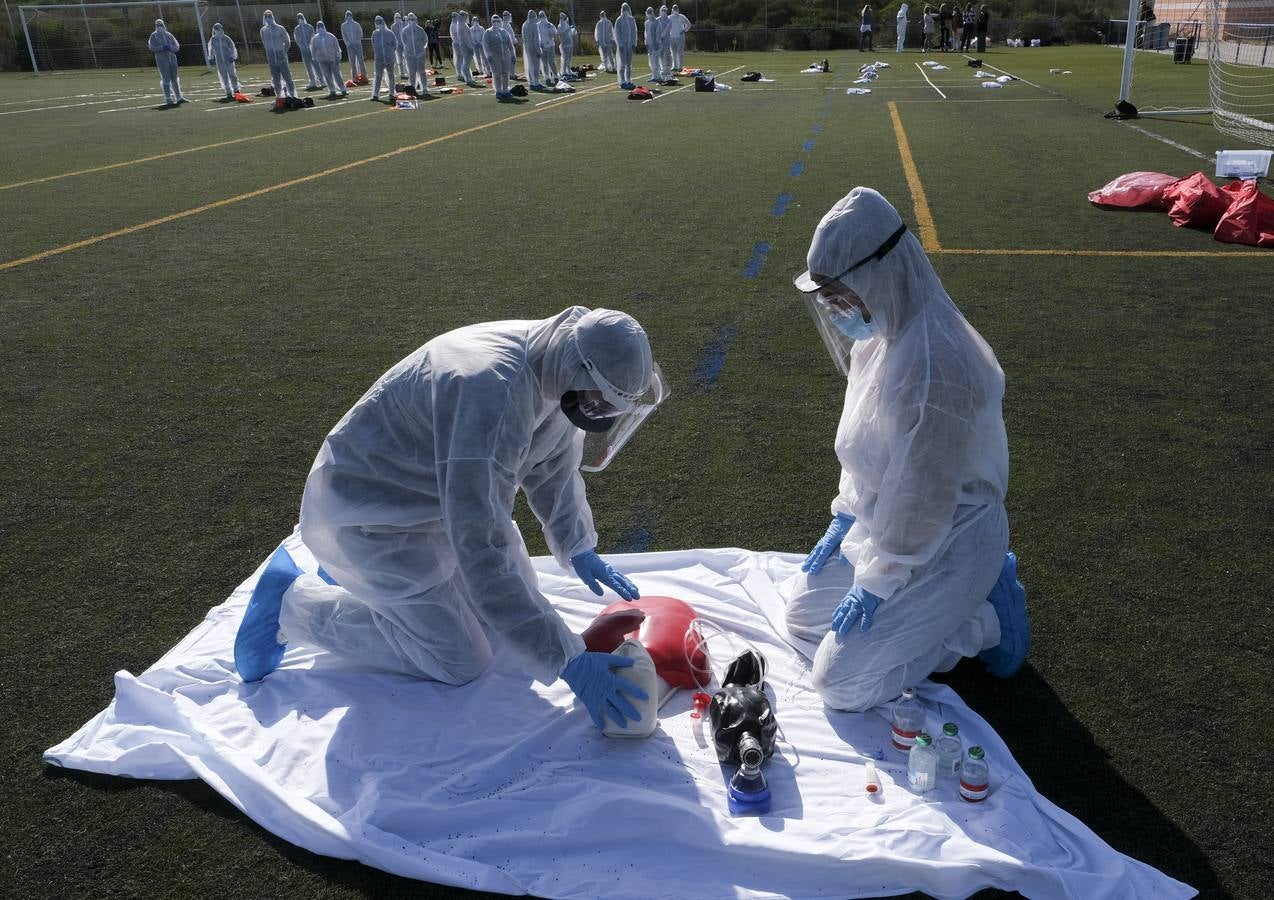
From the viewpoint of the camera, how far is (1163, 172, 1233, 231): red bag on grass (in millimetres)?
8578

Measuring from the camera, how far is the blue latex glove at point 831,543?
3.45m

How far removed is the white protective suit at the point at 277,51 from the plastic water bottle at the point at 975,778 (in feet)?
78.9

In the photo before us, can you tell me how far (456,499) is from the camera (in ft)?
8.88

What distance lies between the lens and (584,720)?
307 centimetres

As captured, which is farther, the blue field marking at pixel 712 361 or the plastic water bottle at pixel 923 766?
the blue field marking at pixel 712 361

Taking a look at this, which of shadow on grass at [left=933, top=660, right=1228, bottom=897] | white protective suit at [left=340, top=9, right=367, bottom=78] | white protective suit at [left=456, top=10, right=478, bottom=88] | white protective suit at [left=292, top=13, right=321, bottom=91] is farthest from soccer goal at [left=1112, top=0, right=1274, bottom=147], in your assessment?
white protective suit at [left=340, top=9, right=367, bottom=78]

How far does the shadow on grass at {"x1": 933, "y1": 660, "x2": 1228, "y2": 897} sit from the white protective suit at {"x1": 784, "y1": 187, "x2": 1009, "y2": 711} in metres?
0.20

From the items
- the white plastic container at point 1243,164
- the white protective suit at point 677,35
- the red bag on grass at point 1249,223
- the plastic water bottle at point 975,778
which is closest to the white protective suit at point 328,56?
the white protective suit at point 677,35

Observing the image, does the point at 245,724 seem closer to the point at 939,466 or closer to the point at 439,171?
the point at 939,466

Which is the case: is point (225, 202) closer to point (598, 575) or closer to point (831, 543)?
point (598, 575)

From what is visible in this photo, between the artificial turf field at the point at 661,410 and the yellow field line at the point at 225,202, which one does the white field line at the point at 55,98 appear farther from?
the artificial turf field at the point at 661,410

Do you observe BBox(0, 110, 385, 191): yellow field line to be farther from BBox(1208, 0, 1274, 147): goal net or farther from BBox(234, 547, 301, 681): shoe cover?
BBox(1208, 0, 1274, 147): goal net

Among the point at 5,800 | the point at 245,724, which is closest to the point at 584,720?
the point at 245,724

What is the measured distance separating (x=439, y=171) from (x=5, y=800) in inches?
441
